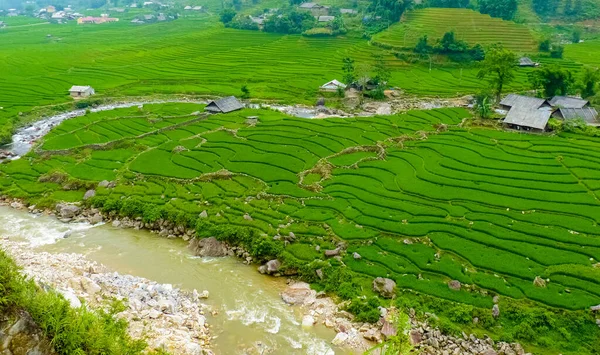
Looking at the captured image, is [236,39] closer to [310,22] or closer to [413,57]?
[310,22]

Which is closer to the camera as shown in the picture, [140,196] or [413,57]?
[140,196]

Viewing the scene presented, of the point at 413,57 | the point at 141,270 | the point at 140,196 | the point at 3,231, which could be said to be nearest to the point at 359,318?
the point at 141,270

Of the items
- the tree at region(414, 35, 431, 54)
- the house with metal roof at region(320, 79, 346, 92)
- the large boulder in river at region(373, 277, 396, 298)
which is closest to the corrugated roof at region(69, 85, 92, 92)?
the house with metal roof at region(320, 79, 346, 92)

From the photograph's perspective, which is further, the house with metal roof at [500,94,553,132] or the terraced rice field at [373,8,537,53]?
the terraced rice field at [373,8,537,53]

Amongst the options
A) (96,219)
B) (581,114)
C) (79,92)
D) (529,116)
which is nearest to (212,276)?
(96,219)

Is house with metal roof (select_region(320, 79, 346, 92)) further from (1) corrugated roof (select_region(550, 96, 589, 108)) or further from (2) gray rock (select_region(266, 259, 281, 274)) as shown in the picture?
(2) gray rock (select_region(266, 259, 281, 274))

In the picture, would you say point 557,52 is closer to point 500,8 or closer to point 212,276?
point 500,8
